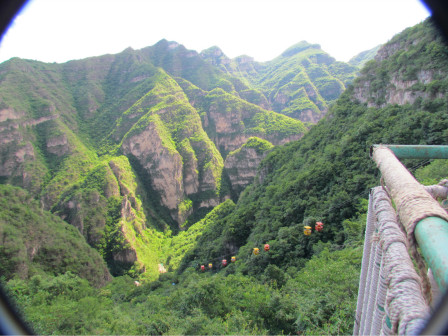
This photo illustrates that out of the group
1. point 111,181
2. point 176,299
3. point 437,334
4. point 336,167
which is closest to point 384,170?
point 437,334

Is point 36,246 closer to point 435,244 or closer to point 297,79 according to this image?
point 435,244

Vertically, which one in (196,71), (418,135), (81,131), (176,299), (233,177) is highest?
(196,71)

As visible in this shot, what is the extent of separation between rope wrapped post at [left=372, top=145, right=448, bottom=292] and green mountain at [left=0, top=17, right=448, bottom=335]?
96.3 inches

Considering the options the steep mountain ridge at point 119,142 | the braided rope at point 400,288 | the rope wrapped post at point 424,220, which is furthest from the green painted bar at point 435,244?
the steep mountain ridge at point 119,142

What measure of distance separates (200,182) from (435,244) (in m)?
66.4

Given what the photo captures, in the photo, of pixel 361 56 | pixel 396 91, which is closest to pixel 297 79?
pixel 361 56

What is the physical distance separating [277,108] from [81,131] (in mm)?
86026

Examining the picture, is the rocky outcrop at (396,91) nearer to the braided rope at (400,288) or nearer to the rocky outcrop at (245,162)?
the braided rope at (400,288)

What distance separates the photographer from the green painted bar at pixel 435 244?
0.81 meters

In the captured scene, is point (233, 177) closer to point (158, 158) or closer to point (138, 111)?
point (158, 158)

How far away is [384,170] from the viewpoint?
1830 mm

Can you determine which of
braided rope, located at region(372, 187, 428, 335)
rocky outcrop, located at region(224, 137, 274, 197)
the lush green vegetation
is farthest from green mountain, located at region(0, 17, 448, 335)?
braided rope, located at region(372, 187, 428, 335)

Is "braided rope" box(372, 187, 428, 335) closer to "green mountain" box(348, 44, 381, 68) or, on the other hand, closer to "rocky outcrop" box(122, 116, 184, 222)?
"rocky outcrop" box(122, 116, 184, 222)

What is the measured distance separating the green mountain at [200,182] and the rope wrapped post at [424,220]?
245 centimetres
